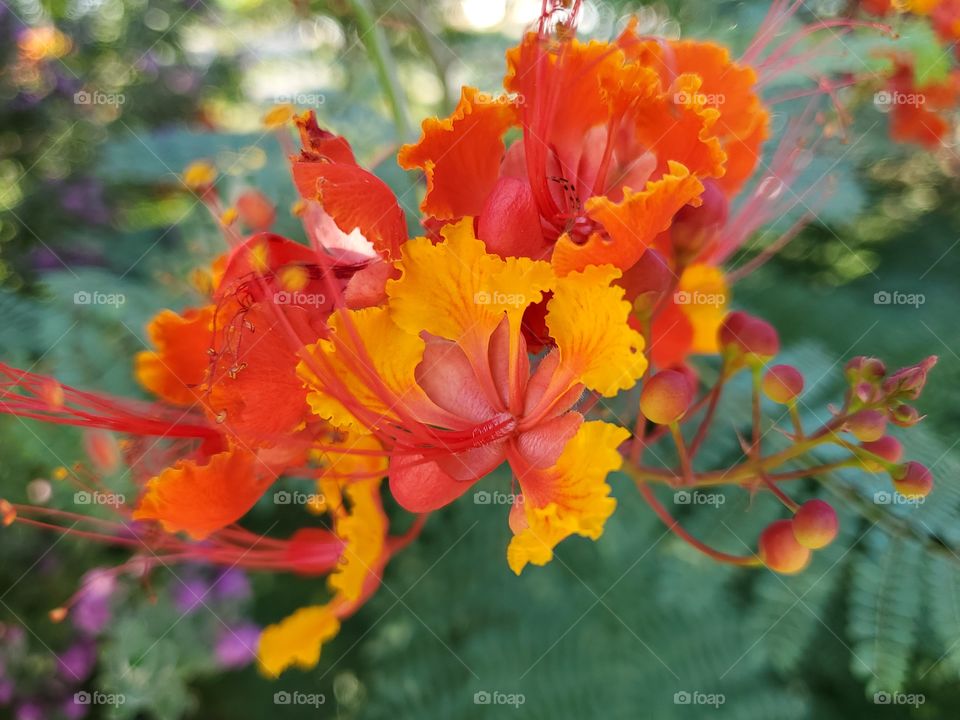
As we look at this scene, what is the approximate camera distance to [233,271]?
112 centimetres

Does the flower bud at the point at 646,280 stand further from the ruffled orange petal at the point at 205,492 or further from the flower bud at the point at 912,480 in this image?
the ruffled orange petal at the point at 205,492

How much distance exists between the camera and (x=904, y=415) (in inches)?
41.8

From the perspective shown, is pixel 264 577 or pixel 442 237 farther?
pixel 264 577

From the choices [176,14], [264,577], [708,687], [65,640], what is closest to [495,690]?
[708,687]

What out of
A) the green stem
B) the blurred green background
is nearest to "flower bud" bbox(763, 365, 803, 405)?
the blurred green background

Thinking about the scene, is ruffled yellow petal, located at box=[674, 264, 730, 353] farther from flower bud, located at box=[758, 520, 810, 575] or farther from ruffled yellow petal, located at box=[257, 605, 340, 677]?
ruffled yellow petal, located at box=[257, 605, 340, 677]

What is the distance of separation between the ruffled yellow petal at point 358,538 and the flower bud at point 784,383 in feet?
2.30

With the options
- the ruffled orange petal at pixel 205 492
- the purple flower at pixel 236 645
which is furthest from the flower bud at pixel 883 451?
the purple flower at pixel 236 645

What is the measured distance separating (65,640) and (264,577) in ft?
2.56

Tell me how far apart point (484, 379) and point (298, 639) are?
2.06ft

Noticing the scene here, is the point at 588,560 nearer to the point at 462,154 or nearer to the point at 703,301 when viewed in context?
the point at 703,301

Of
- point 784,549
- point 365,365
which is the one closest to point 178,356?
point 365,365

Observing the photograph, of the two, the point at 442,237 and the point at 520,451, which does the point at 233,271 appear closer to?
the point at 442,237

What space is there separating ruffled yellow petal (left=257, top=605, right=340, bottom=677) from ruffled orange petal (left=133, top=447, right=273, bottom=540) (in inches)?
12.7
